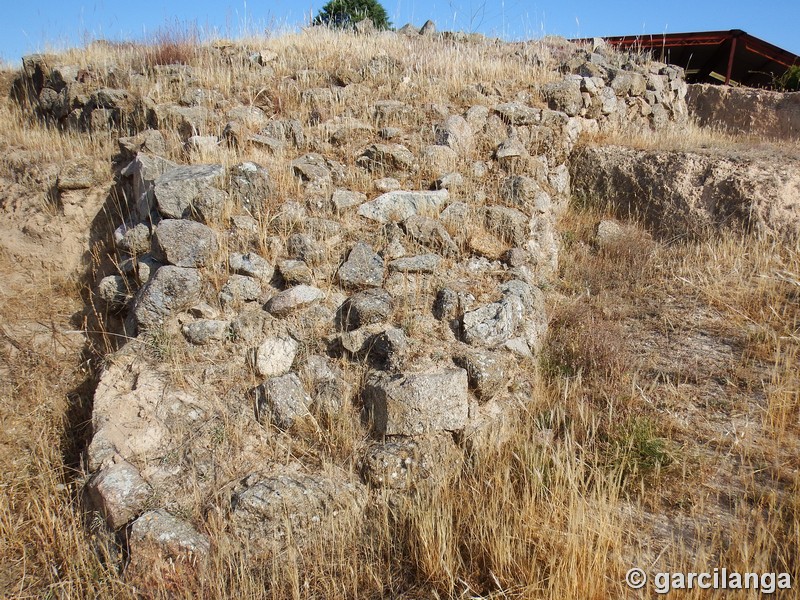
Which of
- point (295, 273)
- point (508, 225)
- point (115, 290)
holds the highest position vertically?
point (508, 225)

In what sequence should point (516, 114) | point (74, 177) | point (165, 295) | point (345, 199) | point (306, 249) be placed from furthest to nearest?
point (516, 114) < point (74, 177) < point (345, 199) < point (306, 249) < point (165, 295)

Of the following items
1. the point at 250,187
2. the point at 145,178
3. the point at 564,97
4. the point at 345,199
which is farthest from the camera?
the point at 564,97

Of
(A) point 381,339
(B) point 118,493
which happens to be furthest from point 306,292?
(B) point 118,493

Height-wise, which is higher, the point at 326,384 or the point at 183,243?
the point at 183,243

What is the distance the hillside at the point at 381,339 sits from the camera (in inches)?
135

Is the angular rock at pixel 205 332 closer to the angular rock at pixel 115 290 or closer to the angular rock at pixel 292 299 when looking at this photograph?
the angular rock at pixel 292 299

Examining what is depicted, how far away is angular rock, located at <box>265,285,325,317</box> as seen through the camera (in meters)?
4.92

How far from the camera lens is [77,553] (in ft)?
11.8

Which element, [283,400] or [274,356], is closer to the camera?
[283,400]

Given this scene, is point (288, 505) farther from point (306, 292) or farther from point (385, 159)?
point (385, 159)

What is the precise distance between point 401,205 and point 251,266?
5.66 feet

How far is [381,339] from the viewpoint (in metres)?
4.68

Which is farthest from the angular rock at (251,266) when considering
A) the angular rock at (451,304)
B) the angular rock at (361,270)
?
the angular rock at (451,304)

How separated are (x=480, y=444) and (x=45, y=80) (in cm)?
900
